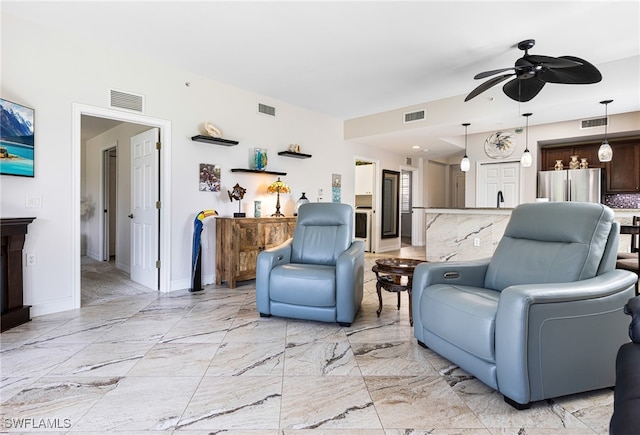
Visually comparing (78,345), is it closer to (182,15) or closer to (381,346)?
(381,346)

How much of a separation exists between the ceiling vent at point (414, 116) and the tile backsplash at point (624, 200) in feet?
13.3

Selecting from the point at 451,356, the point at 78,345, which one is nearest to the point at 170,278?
the point at 78,345

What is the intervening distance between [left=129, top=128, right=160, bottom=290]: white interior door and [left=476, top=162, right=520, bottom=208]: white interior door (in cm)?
623

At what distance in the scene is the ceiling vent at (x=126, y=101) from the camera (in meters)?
3.51

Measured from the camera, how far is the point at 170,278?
13.3ft

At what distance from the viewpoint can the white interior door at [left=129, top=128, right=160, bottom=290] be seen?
13.4 feet

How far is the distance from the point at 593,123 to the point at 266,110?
564cm

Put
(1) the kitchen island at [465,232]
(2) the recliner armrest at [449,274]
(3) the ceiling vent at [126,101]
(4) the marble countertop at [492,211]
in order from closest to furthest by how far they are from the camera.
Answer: (2) the recliner armrest at [449,274] → (3) the ceiling vent at [126,101] → (4) the marble countertop at [492,211] → (1) the kitchen island at [465,232]

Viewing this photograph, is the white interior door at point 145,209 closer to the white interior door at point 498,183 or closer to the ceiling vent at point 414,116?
the ceiling vent at point 414,116

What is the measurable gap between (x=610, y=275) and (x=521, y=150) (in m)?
5.48

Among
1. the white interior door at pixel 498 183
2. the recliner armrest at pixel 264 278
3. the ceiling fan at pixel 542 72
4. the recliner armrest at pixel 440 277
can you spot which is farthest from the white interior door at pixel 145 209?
the white interior door at pixel 498 183

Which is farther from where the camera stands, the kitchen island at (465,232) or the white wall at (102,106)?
the kitchen island at (465,232)

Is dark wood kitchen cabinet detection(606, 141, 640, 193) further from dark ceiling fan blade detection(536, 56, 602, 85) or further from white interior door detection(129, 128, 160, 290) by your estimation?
white interior door detection(129, 128, 160, 290)

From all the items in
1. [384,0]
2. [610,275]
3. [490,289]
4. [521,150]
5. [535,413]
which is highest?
[384,0]
